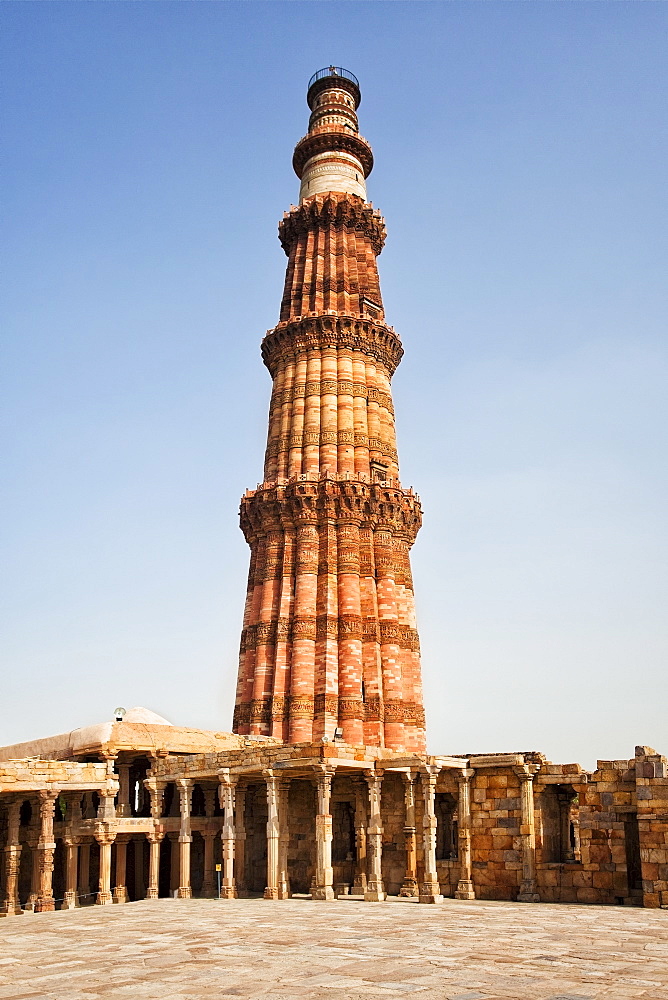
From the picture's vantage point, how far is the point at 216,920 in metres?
22.0

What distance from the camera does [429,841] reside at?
27.0m

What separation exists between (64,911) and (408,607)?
833 inches

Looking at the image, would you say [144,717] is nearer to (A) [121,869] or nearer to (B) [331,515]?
(A) [121,869]

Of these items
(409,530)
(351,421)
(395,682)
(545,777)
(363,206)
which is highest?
(363,206)

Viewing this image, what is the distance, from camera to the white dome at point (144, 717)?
116 feet

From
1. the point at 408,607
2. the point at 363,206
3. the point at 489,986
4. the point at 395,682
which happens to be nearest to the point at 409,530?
the point at 408,607

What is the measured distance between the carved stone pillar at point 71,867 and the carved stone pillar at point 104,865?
0.79 meters

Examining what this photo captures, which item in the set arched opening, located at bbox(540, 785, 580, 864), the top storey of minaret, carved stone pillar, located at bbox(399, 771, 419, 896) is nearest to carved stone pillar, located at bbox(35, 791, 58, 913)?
carved stone pillar, located at bbox(399, 771, 419, 896)

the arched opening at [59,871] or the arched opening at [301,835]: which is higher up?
the arched opening at [301,835]

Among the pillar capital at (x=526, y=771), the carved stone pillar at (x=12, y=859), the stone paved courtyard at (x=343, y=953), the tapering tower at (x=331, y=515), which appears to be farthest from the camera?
the tapering tower at (x=331, y=515)

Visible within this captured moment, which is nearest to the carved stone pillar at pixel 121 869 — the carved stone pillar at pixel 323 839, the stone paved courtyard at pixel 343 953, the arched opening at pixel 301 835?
the arched opening at pixel 301 835

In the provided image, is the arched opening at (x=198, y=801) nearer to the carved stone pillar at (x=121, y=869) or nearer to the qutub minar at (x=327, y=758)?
the qutub minar at (x=327, y=758)

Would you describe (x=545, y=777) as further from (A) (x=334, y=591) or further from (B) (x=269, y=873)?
(A) (x=334, y=591)

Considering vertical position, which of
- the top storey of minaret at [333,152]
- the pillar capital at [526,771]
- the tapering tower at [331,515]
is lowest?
the pillar capital at [526,771]
